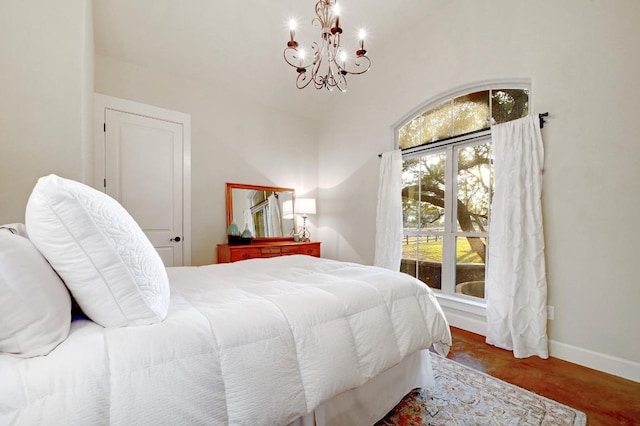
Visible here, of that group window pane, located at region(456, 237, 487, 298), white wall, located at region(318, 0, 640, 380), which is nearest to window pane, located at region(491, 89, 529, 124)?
white wall, located at region(318, 0, 640, 380)

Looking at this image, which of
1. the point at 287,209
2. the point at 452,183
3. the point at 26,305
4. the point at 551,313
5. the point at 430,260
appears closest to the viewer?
the point at 26,305

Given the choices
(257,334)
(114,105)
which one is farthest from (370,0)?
(257,334)

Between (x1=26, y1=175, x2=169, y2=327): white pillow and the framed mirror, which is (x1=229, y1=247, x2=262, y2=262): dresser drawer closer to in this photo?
the framed mirror

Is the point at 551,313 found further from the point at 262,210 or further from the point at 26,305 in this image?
the point at 262,210

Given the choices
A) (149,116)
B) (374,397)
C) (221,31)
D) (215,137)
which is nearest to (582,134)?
(374,397)

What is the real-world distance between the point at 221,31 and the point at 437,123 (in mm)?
2702

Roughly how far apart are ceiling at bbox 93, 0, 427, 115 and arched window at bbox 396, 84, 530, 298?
4.05 ft

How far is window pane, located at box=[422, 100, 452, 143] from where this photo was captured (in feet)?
10.3

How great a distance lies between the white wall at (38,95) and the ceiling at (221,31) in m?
1.25

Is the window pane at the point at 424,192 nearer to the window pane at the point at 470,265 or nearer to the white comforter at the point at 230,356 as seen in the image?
the window pane at the point at 470,265

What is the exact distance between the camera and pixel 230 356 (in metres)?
0.93

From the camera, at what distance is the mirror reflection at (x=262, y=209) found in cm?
388

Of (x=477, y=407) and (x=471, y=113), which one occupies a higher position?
(x=471, y=113)

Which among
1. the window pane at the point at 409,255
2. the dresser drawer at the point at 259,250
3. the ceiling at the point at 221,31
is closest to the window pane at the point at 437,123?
the ceiling at the point at 221,31
